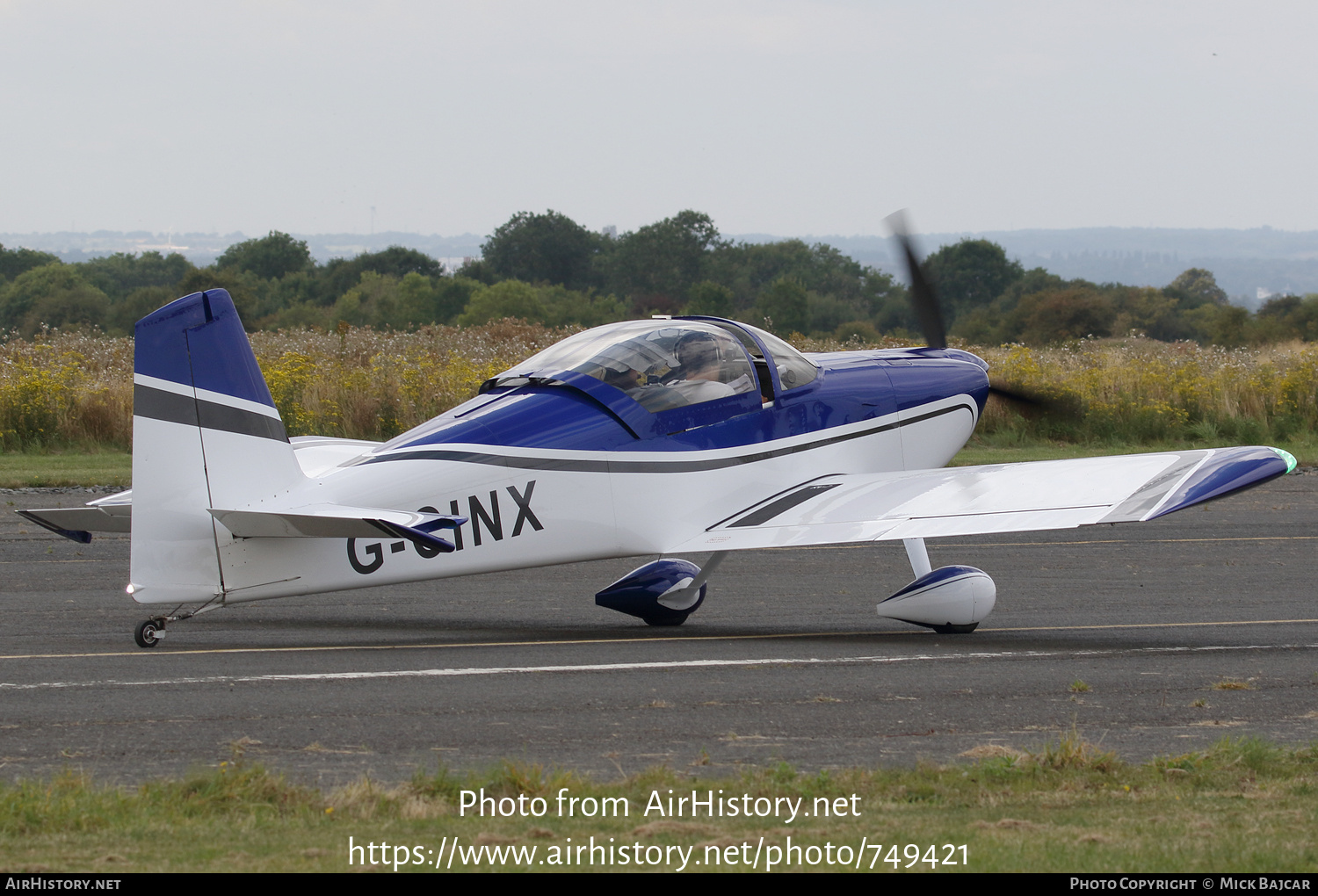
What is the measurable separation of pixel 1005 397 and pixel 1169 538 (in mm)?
4048

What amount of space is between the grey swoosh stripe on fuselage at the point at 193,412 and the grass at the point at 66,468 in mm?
9322

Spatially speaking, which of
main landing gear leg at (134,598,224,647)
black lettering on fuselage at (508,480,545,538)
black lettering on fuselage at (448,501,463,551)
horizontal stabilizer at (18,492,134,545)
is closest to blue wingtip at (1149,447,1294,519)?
black lettering on fuselage at (508,480,545,538)

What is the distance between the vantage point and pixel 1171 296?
91375 mm

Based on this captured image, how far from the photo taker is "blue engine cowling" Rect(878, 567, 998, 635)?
955 centimetres

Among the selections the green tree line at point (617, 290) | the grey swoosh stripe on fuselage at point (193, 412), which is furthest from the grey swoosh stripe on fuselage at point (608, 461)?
the green tree line at point (617, 290)

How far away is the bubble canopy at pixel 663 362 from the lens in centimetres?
955

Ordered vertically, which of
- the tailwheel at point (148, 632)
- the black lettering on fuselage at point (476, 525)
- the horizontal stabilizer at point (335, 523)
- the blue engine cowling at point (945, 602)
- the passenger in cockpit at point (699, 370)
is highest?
the passenger in cockpit at point (699, 370)

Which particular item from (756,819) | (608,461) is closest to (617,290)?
(608,461)

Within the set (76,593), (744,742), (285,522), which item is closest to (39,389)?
(76,593)

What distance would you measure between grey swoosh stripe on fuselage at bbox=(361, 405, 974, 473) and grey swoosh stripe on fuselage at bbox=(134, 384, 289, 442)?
2.70 ft

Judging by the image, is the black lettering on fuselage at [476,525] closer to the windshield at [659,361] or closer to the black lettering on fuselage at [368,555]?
the black lettering on fuselage at [368,555]

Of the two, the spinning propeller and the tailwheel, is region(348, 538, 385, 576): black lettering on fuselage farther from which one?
the spinning propeller

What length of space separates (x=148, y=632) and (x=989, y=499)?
5.55 m
